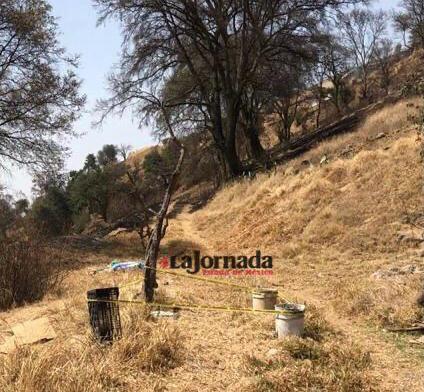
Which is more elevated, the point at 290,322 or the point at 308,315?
the point at 290,322

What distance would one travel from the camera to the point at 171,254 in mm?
14430

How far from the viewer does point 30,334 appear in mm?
5629

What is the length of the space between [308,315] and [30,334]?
3422 millimetres

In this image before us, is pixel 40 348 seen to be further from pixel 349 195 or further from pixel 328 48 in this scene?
pixel 328 48

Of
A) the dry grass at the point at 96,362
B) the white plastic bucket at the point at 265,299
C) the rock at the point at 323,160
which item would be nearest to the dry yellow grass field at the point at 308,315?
the dry grass at the point at 96,362

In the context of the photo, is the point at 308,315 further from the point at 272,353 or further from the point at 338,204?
the point at 338,204

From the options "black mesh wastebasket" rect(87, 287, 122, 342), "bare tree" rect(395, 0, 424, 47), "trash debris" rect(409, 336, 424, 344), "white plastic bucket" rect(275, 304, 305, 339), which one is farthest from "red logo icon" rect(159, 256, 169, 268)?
"bare tree" rect(395, 0, 424, 47)

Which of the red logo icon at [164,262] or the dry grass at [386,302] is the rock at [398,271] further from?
the red logo icon at [164,262]

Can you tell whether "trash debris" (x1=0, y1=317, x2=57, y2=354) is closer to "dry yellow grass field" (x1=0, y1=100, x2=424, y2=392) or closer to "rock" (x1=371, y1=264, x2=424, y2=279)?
"dry yellow grass field" (x1=0, y1=100, x2=424, y2=392)

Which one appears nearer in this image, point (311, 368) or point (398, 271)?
point (311, 368)

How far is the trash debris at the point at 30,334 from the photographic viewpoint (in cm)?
533

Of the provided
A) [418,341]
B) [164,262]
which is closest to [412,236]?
[418,341]

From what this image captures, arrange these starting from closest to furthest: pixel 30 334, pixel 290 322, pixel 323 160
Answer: pixel 30 334, pixel 290 322, pixel 323 160

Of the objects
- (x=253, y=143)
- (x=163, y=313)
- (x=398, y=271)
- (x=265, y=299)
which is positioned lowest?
(x=398, y=271)
